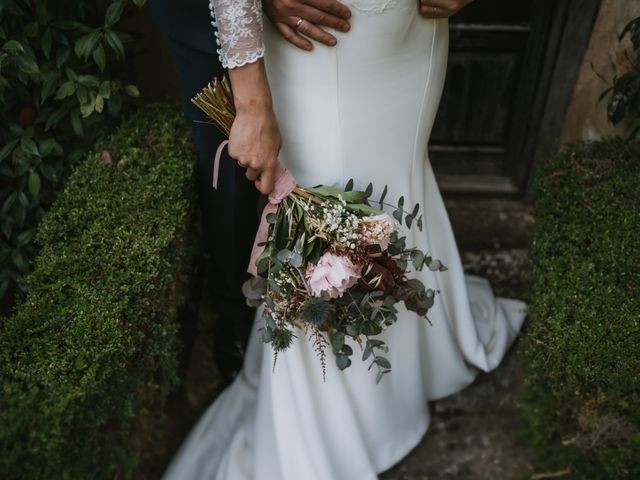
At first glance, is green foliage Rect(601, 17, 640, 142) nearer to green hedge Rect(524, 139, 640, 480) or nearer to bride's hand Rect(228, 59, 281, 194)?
green hedge Rect(524, 139, 640, 480)

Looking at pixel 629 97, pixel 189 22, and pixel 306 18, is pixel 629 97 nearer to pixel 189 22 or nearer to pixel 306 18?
pixel 306 18

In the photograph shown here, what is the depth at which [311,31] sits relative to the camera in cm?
156

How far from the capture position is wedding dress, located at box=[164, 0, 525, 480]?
1637 millimetres

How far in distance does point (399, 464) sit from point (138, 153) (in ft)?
4.73

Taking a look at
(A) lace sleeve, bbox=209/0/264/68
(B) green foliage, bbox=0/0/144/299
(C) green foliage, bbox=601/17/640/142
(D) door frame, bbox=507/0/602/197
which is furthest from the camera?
(D) door frame, bbox=507/0/602/197

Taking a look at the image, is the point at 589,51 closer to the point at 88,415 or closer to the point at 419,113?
the point at 419,113

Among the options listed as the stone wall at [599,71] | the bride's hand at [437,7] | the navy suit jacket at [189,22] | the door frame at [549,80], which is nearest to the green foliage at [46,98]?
the navy suit jacket at [189,22]

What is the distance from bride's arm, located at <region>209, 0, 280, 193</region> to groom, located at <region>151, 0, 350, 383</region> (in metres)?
0.13

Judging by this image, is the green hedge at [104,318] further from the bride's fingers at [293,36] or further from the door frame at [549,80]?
the door frame at [549,80]

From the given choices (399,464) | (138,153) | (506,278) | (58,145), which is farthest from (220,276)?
(506,278)

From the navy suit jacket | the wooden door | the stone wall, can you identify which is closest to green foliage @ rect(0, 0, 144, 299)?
the navy suit jacket

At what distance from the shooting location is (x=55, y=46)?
224 centimetres

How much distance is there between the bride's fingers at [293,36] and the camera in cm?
159

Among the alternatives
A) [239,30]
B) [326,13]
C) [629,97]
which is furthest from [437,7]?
[629,97]
